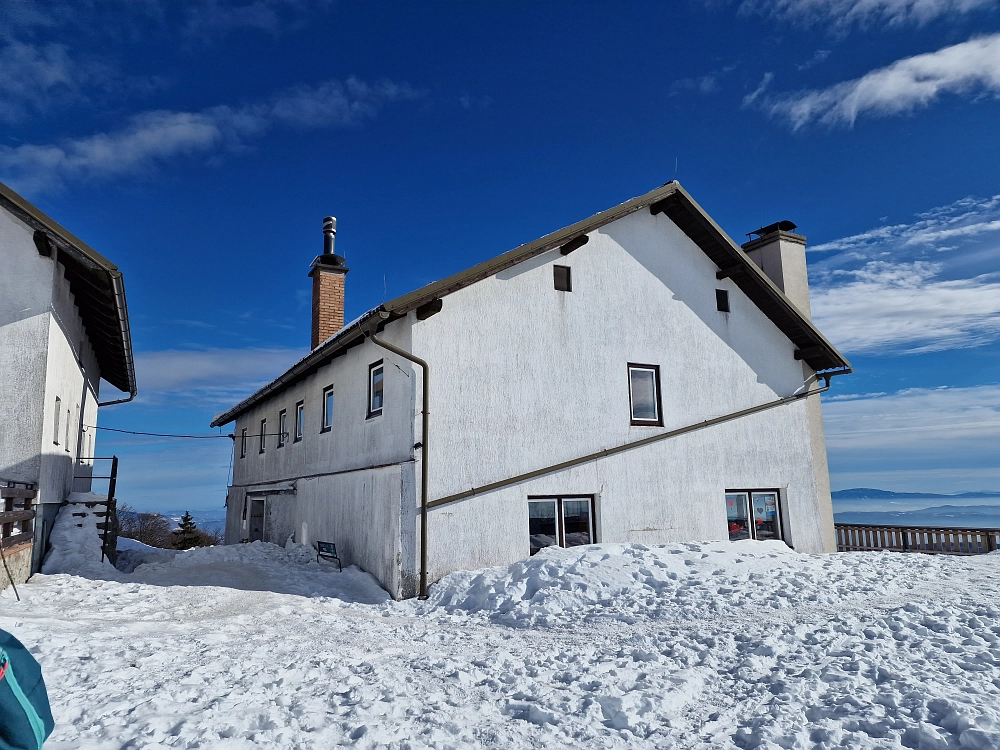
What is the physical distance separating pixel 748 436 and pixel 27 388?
1364cm

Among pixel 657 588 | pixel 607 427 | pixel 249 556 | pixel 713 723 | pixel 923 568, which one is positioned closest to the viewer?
pixel 713 723

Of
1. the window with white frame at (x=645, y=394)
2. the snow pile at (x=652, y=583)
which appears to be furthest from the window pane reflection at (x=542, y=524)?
the window with white frame at (x=645, y=394)

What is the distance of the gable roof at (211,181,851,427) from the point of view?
1251 centimetres

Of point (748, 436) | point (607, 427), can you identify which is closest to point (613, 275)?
point (607, 427)

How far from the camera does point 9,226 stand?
12516mm

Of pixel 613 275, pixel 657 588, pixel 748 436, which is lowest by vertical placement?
pixel 657 588

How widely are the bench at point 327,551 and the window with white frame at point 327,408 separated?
251cm

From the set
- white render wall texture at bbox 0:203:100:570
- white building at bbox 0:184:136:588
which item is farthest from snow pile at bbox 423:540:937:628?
white render wall texture at bbox 0:203:100:570

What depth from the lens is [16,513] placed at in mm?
11188

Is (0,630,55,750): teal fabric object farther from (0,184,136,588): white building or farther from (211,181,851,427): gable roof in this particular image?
(0,184,136,588): white building

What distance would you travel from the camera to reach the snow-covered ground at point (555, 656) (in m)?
5.50

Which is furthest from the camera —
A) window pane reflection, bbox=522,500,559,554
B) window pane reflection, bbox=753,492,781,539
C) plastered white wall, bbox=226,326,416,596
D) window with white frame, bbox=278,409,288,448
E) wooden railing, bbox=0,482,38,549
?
window with white frame, bbox=278,409,288,448

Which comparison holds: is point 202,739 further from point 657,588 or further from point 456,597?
point 657,588

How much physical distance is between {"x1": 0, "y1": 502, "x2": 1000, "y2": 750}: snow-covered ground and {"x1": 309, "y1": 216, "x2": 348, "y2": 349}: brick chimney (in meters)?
9.38
